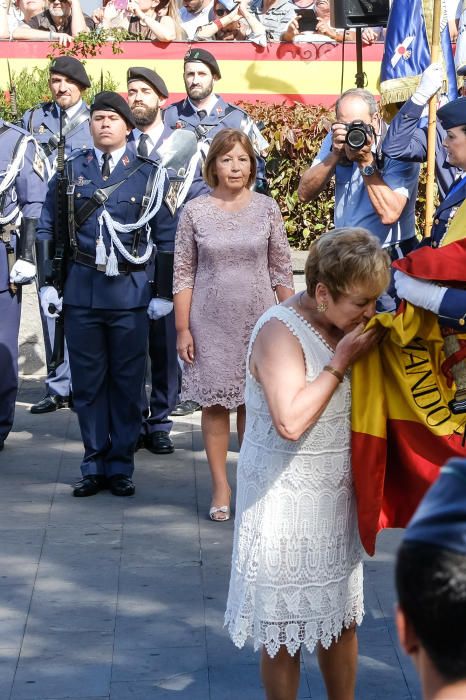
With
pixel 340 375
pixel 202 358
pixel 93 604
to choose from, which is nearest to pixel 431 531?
pixel 340 375

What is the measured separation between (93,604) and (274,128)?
213 inches

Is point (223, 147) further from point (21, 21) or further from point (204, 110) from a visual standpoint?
point (21, 21)

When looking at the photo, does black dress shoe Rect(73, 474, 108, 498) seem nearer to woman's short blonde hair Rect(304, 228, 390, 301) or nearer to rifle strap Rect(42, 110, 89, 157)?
rifle strap Rect(42, 110, 89, 157)

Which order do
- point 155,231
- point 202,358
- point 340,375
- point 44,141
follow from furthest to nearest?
point 44,141
point 155,231
point 202,358
point 340,375

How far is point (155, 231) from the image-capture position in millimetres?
6590

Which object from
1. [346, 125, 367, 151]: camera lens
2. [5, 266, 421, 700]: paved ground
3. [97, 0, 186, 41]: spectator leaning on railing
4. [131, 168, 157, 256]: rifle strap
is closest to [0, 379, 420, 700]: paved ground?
[5, 266, 421, 700]: paved ground

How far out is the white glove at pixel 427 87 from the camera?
6.22m

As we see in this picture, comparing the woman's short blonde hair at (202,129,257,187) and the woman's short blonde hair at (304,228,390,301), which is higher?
the woman's short blonde hair at (304,228,390,301)

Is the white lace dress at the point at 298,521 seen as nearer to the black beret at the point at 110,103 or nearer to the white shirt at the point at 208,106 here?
the black beret at the point at 110,103

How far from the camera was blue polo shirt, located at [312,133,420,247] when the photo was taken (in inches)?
248

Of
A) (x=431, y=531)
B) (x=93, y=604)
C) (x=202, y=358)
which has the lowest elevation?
(x=93, y=604)

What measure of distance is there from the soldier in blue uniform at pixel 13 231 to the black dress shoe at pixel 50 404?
0.74 meters

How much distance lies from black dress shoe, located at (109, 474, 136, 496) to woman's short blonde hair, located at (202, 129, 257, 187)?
156 cm

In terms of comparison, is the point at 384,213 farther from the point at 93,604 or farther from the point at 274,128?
the point at 274,128
